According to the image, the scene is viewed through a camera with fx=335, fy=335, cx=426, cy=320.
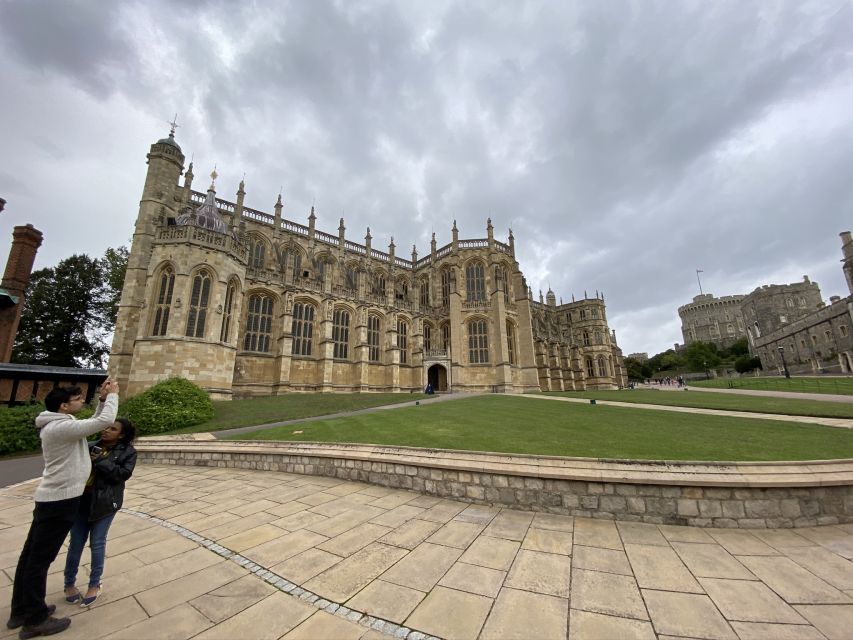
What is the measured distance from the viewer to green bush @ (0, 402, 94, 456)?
40.4 feet

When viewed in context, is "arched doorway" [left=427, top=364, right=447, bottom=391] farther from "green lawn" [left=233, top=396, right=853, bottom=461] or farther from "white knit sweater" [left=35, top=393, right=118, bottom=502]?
"white knit sweater" [left=35, top=393, right=118, bottom=502]

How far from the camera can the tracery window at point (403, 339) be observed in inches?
1323

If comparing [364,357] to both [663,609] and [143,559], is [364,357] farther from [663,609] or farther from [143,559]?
[663,609]

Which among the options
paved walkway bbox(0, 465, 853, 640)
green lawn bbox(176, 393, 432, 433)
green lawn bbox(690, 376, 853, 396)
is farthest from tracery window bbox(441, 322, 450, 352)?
paved walkway bbox(0, 465, 853, 640)

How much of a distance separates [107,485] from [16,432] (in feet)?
49.0

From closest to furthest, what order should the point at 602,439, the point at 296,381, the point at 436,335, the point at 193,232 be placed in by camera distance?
the point at 602,439
the point at 193,232
the point at 296,381
the point at 436,335

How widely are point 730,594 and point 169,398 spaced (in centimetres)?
1842

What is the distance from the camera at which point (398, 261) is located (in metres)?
39.2

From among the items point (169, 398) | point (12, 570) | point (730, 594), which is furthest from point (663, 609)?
point (169, 398)

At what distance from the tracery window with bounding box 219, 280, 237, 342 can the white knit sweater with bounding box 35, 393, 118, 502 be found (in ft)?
65.8

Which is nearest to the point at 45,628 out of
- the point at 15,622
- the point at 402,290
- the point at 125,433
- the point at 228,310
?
the point at 15,622

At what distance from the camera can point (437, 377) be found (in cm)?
3425

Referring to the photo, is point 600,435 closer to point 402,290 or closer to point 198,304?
point 198,304

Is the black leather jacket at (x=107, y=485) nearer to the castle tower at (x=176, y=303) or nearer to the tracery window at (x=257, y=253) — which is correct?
the castle tower at (x=176, y=303)
